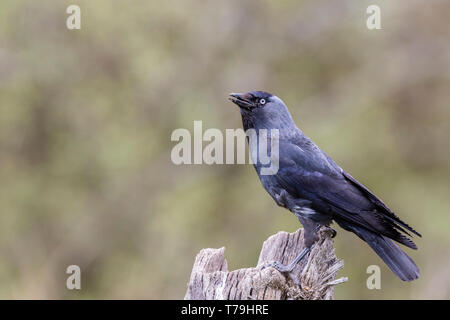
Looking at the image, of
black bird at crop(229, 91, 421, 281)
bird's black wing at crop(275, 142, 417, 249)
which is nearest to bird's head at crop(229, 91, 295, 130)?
black bird at crop(229, 91, 421, 281)

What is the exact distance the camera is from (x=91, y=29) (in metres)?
11.4

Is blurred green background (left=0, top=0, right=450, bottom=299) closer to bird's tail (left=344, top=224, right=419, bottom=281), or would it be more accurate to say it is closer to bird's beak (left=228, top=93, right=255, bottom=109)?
bird's beak (left=228, top=93, right=255, bottom=109)

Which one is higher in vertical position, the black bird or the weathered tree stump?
the black bird

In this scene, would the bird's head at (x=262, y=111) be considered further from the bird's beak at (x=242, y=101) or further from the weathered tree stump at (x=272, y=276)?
the weathered tree stump at (x=272, y=276)

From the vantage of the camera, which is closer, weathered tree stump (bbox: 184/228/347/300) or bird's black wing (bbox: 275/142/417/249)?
weathered tree stump (bbox: 184/228/347/300)

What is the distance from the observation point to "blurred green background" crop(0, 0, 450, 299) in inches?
441

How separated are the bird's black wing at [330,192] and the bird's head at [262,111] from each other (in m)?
0.33

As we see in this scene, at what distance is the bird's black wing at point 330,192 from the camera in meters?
6.14

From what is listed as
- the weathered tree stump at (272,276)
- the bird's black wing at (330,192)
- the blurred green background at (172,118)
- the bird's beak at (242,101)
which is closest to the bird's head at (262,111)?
the bird's beak at (242,101)

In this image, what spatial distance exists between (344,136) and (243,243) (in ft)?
8.08

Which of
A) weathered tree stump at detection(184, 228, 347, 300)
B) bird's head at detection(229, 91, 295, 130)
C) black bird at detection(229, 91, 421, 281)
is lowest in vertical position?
weathered tree stump at detection(184, 228, 347, 300)

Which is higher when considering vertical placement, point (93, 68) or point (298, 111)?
point (93, 68)
